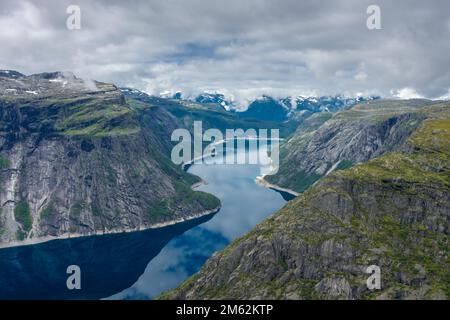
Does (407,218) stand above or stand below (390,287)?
above

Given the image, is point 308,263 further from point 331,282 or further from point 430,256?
point 430,256
